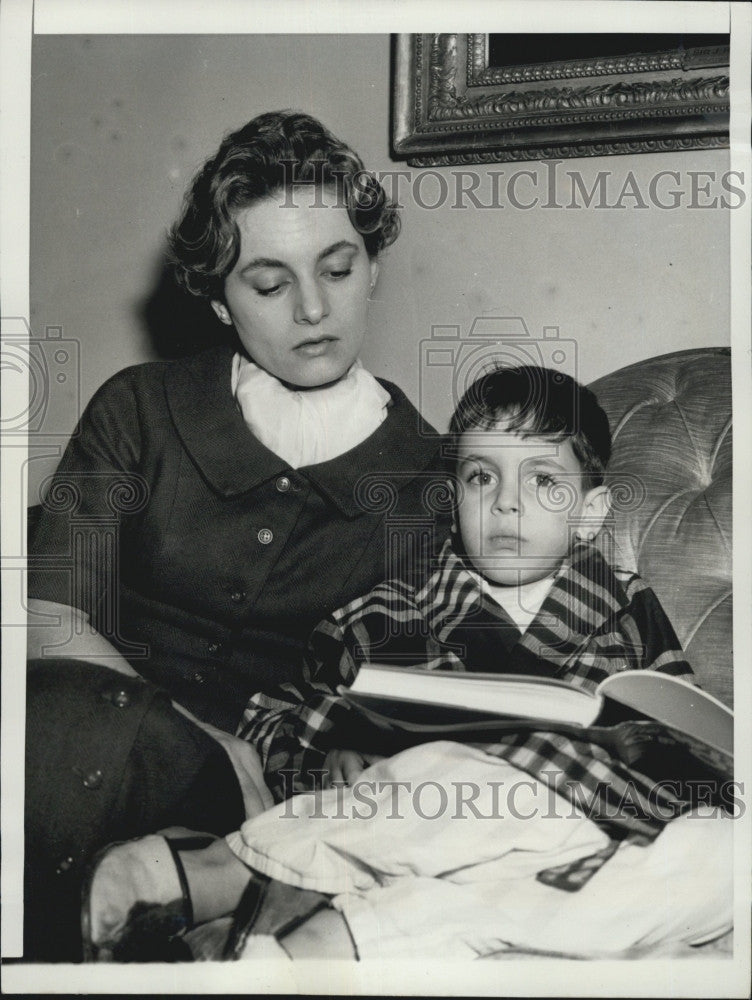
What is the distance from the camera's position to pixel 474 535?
1.20 m

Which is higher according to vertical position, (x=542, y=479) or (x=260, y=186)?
(x=260, y=186)

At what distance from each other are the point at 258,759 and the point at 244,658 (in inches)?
4.8

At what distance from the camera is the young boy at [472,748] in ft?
3.71

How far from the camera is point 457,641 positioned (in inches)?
46.7

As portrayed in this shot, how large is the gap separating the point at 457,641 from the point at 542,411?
0.30 meters

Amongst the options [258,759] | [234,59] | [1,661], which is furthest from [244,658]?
[234,59]

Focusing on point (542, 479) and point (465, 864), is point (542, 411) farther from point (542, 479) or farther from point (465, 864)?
point (465, 864)

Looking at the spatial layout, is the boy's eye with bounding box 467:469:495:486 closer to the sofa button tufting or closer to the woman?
the woman

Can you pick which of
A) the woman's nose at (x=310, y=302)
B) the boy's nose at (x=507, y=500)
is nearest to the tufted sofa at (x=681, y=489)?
the boy's nose at (x=507, y=500)

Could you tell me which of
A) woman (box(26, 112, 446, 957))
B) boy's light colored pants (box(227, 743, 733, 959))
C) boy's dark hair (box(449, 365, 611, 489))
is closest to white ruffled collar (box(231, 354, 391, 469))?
woman (box(26, 112, 446, 957))

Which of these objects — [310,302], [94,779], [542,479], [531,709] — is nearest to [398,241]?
[310,302]

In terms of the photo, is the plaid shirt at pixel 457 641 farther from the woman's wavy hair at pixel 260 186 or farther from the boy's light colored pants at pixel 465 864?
the woman's wavy hair at pixel 260 186

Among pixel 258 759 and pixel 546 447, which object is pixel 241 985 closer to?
pixel 258 759

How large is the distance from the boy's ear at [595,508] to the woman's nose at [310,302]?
40 centimetres
